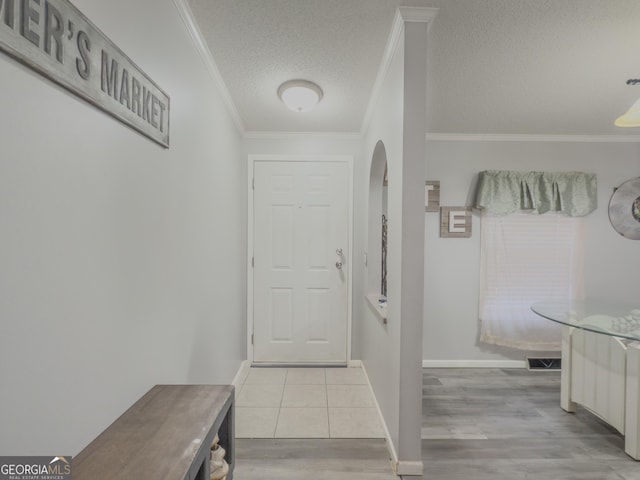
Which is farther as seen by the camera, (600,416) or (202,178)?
(600,416)

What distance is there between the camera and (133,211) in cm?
113

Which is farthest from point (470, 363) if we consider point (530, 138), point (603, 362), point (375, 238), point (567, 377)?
point (530, 138)

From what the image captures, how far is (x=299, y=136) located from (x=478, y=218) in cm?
198

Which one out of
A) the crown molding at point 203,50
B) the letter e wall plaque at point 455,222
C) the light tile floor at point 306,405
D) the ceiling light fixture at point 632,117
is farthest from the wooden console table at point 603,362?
the crown molding at point 203,50

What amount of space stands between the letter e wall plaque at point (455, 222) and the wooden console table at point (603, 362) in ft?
3.33

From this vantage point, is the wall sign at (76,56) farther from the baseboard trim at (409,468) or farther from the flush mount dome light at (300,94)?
the baseboard trim at (409,468)

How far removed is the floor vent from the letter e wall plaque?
141 centimetres

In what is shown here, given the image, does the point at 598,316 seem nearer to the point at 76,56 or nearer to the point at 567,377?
the point at 567,377

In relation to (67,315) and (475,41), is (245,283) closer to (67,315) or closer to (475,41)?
(67,315)

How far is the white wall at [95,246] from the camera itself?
26.5 inches

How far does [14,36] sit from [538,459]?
284cm

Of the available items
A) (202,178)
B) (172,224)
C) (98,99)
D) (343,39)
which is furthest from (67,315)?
(343,39)

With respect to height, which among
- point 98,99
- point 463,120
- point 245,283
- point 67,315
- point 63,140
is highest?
point 463,120

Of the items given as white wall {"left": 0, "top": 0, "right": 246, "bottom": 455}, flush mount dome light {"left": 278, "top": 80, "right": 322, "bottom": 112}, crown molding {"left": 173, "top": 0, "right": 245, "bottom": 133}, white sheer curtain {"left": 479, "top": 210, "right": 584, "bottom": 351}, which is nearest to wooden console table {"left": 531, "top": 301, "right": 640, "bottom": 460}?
white sheer curtain {"left": 479, "top": 210, "right": 584, "bottom": 351}
